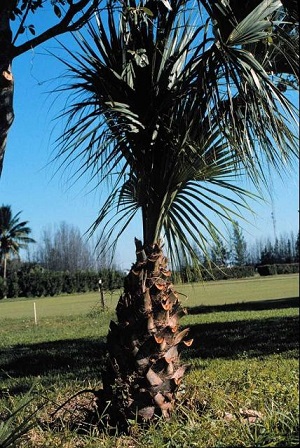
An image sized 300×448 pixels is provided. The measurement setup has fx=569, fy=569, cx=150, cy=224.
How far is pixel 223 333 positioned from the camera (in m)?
11.6

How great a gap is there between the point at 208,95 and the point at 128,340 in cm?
187

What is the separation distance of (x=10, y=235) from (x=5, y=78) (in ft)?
8.31

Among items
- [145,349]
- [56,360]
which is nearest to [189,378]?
[145,349]

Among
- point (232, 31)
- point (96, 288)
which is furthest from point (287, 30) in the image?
point (96, 288)

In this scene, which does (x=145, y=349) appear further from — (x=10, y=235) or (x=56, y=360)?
(x=56, y=360)

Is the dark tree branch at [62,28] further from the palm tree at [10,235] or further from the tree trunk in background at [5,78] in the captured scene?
the palm tree at [10,235]

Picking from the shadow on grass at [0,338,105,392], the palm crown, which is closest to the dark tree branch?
the palm crown

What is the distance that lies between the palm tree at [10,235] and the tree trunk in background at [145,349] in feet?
6.46

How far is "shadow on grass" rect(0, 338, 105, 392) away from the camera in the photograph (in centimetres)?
762

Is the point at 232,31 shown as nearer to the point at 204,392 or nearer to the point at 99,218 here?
the point at 99,218

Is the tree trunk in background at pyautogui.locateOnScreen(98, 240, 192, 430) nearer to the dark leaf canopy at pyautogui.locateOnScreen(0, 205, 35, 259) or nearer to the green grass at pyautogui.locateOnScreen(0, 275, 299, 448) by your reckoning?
the green grass at pyautogui.locateOnScreen(0, 275, 299, 448)

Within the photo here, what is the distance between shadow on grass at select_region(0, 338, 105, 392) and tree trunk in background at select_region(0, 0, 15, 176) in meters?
3.56

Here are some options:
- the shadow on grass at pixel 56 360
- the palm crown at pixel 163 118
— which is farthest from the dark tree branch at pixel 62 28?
the shadow on grass at pixel 56 360

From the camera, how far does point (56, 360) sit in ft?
29.9
